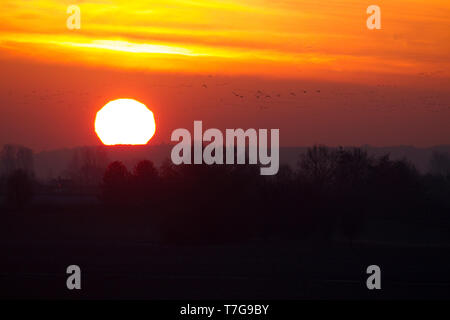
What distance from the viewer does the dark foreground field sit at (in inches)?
1139

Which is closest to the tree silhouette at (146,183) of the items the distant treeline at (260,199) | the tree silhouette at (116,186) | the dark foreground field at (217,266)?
the distant treeline at (260,199)

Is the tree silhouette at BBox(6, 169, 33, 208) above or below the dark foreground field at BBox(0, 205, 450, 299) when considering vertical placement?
above

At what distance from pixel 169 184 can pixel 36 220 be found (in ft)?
48.5

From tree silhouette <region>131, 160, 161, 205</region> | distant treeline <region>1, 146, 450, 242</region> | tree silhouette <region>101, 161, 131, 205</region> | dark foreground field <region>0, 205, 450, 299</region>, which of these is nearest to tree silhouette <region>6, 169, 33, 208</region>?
distant treeline <region>1, 146, 450, 242</region>

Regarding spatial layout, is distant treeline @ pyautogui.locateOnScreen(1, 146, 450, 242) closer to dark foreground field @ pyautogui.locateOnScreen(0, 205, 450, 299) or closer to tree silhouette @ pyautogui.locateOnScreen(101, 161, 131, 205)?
tree silhouette @ pyautogui.locateOnScreen(101, 161, 131, 205)

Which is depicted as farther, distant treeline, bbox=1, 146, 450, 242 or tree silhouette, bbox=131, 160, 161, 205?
tree silhouette, bbox=131, 160, 161, 205

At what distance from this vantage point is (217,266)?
35625 mm

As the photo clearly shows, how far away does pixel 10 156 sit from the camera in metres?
135

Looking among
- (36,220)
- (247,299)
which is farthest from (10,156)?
(247,299)

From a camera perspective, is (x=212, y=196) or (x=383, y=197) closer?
(x=212, y=196)

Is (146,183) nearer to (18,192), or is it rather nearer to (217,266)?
(18,192)

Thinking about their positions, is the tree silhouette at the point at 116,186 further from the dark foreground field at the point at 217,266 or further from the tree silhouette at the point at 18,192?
the tree silhouette at the point at 18,192
